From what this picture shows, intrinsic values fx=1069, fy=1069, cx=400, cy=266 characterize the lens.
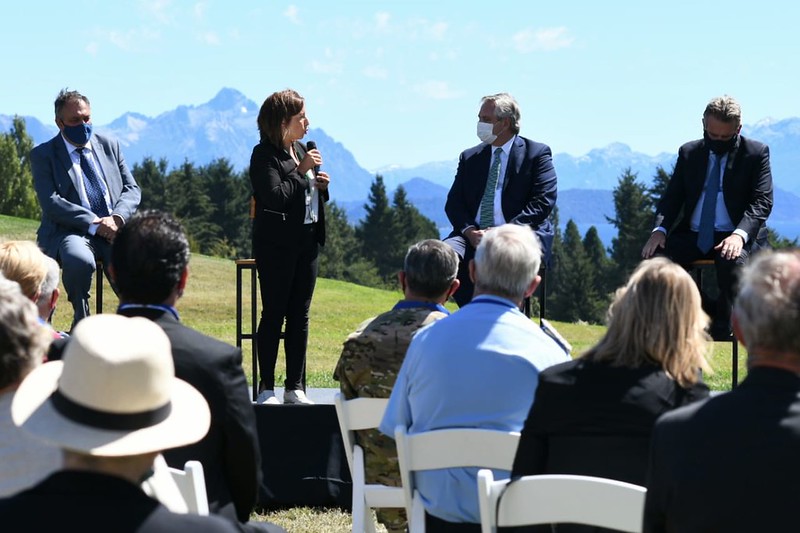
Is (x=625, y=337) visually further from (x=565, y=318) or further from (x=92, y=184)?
(x=565, y=318)

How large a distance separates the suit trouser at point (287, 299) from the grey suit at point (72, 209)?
1002 mm

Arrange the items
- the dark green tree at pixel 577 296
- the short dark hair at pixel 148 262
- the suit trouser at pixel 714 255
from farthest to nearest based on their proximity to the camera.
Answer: the dark green tree at pixel 577 296, the suit trouser at pixel 714 255, the short dark hair at pixel 148 262

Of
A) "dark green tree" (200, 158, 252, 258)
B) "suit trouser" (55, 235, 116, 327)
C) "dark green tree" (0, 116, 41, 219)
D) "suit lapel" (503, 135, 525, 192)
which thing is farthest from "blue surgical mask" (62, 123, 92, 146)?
"dark green tree" (200, 158, 252, 258)

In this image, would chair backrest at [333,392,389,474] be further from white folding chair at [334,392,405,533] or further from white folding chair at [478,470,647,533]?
white folding chair at [478,470,647,533]

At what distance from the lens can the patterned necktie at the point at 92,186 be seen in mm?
6910

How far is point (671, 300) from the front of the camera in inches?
116

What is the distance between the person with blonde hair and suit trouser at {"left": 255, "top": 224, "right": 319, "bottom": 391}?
12.8ft

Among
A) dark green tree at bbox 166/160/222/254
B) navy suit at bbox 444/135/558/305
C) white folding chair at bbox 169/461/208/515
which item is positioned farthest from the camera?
dark green tree at bbox 166/160/222/254

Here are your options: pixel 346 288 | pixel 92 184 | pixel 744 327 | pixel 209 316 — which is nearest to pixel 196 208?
pixel 346 288

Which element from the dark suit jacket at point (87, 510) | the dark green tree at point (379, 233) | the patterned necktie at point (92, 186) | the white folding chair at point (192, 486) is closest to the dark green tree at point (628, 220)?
the dark green tree at point (379, 233)

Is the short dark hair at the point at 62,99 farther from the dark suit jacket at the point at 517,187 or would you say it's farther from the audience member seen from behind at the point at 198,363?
the audience member seen from behind at the point at 198,363

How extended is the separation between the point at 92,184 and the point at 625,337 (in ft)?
15.9

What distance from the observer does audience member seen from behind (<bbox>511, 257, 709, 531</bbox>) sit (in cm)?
290

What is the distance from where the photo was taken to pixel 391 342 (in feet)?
13.6
